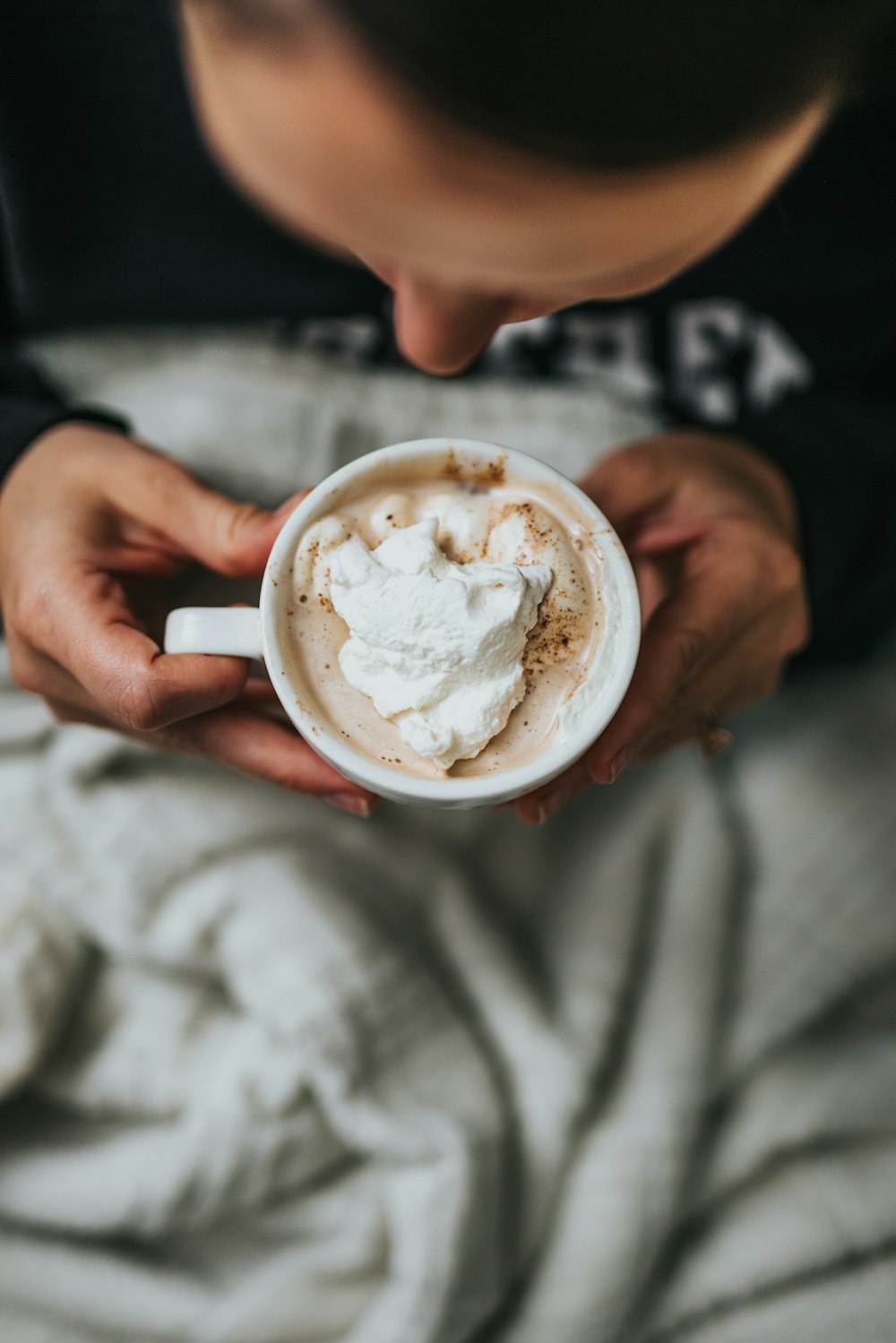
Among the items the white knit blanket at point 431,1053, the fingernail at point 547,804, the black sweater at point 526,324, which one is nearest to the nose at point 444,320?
the black sweater at point 526,324

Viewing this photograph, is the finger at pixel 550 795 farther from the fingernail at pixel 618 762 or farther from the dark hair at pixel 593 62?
the dark hair at pixel 593 62

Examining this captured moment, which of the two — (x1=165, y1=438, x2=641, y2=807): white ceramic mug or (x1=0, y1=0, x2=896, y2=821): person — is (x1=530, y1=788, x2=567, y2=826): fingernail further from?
(x1=165, y1=438, x2=641, y2=807): white ceramic mug

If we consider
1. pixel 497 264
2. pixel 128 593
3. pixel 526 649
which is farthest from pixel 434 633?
pixel 128 593

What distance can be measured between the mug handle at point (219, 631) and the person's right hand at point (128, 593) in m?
0.04

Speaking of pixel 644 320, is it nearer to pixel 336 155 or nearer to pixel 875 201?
pixel 875 201

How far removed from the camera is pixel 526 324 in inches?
30.8

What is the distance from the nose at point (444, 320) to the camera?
1.72 feet

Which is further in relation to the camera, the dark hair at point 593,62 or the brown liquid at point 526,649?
the brown liquid at point 526,649

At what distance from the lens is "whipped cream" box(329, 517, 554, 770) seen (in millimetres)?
551

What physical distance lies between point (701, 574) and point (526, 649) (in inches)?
11.0

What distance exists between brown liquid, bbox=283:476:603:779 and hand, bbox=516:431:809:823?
12 cm

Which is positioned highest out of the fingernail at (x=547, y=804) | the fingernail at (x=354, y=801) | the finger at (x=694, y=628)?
the finger at (x=694, y=628)

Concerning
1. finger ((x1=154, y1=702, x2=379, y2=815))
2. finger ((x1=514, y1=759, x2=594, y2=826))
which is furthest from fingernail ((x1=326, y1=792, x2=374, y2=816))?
finger ((x1=514, y1=759, x2=594, y2=826))

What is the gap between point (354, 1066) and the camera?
88cm
